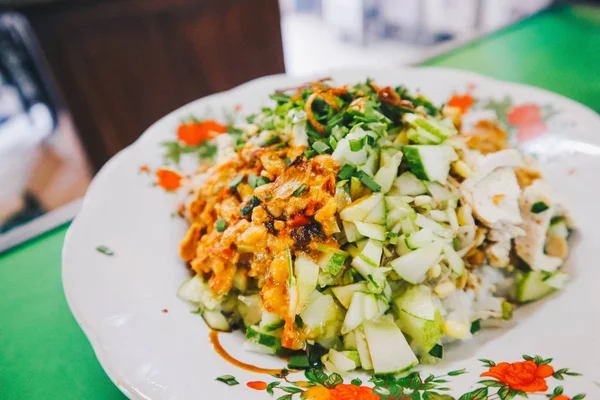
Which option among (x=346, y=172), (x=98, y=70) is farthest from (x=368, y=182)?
(x=98, y=70)

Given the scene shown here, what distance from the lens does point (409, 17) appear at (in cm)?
780

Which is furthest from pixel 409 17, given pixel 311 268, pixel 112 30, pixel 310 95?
pixel 311 268

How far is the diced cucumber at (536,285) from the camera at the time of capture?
5.13ft

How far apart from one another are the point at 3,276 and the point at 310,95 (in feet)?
4.47

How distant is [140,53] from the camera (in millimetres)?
4078

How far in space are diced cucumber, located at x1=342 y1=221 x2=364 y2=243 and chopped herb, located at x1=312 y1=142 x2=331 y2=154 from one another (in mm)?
258

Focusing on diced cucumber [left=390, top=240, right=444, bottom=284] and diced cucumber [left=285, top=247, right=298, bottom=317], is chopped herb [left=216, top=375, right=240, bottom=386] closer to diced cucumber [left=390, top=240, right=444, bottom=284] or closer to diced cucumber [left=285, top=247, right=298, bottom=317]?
diced cucumber [left=285, top=247, right=298, bottom=317]

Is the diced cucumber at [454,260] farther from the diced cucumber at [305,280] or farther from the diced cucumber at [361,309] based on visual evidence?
the diced cucumber at [305,280]

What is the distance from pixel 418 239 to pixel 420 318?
0.23 meters

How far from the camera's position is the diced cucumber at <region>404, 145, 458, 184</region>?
155 centimetres

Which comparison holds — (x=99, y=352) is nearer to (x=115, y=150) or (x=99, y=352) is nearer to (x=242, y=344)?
(x=242, y=344)

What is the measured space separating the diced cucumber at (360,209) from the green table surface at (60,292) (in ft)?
2.76

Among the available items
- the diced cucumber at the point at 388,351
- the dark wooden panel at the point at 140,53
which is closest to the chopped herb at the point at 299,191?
the diced cucumber at the point at 388,351

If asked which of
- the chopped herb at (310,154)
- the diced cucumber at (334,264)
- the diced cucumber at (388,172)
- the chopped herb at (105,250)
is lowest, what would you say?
the chopped herb at (105,250)
